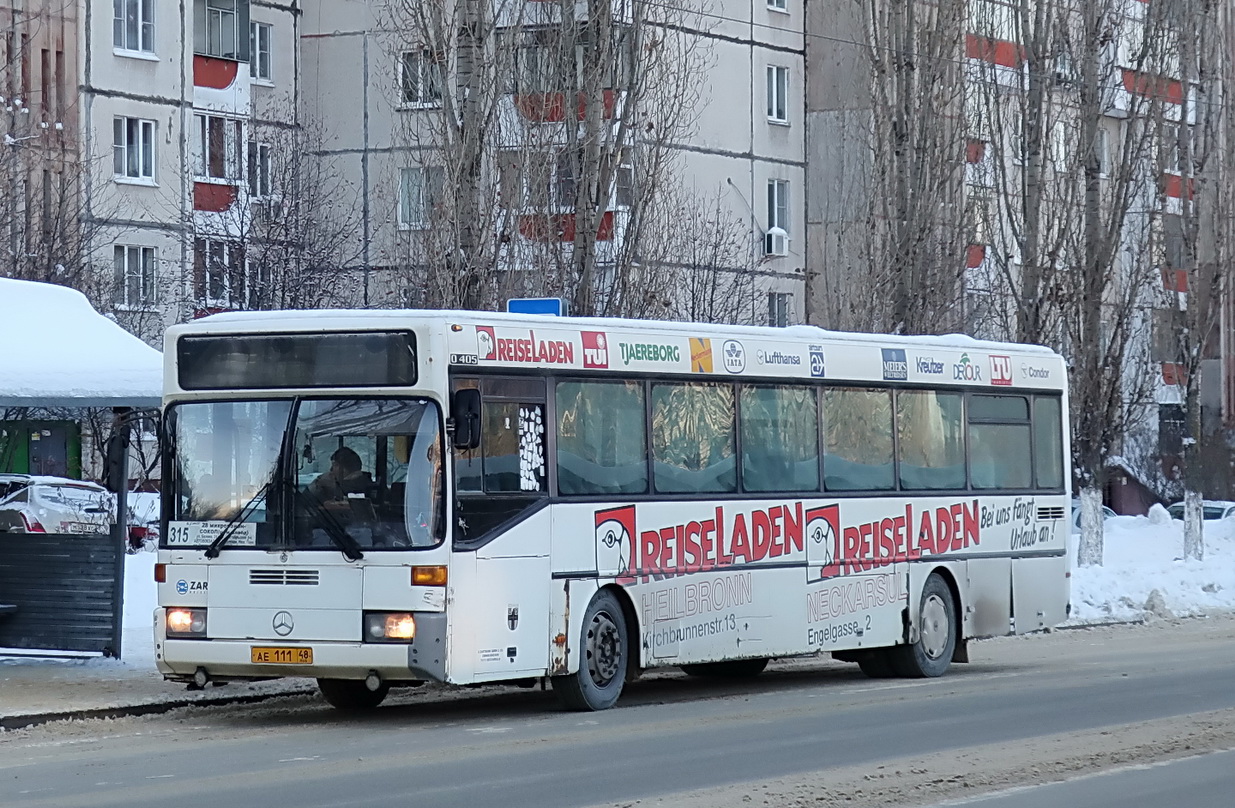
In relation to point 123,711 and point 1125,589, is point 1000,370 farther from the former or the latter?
point 1125,589

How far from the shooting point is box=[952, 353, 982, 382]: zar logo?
1978cm

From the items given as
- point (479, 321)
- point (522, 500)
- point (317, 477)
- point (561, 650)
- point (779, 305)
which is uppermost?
point (779, 305)

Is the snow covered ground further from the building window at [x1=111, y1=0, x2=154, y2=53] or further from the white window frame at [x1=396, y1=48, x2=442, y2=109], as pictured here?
the building window at [x1=111, y1=0, x2=154, y2=53]

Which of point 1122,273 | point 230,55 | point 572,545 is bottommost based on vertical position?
→ point 572,545

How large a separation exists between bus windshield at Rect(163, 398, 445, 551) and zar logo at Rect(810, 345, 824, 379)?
4.60 meters

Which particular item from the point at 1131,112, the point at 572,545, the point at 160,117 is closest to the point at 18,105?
the point at 160,117

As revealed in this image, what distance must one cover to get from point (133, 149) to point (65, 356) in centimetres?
3162

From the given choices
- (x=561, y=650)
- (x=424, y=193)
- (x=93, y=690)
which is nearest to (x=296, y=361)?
(x=561, y=650)

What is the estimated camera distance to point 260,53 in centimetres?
5194

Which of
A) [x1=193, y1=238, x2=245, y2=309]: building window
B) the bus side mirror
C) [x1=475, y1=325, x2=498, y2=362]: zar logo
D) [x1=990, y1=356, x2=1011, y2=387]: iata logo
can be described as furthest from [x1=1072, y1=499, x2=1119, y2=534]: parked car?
the bus side mirror

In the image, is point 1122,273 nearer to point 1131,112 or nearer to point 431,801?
point 1131,112

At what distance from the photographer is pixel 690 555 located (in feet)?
53.8

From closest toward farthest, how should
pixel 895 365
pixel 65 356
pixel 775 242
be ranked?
pixel 65 356 → pixel 895 365 → pixel 775 242

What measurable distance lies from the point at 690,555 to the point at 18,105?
24.3 meters
